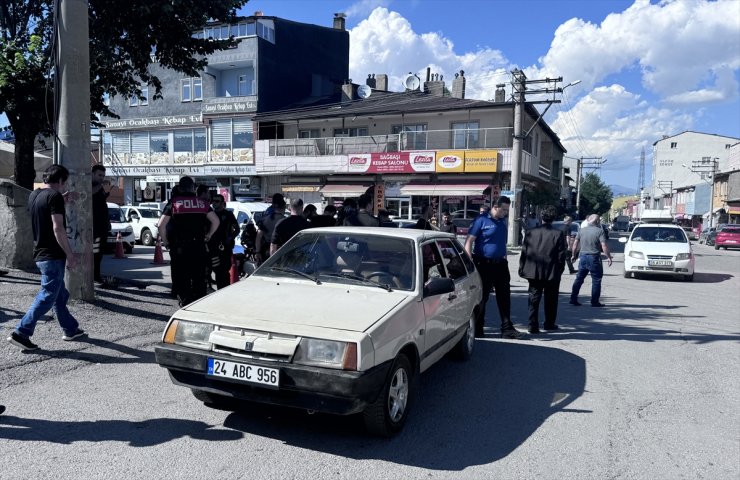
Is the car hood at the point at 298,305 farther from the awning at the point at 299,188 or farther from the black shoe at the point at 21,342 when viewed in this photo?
the awning at the point at 299,188

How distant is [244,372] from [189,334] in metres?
0.57

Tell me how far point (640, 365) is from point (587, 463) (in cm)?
308

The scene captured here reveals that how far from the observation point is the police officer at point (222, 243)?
8.26 metres

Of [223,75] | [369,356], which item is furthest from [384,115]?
[369,356]

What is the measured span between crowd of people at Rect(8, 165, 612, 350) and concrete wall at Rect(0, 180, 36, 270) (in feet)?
5.11

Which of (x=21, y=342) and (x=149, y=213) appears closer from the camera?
(x=21, y=342)

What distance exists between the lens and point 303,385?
3561mm

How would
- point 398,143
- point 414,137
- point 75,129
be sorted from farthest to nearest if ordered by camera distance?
point 414,137 → point 398,143 → point 75,129

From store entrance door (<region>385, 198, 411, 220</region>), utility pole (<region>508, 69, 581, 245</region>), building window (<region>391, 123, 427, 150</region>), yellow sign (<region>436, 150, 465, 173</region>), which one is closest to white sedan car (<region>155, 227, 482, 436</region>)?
utility pole (<region>508, 69, 581, 245</region>)

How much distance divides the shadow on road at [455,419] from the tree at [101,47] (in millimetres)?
6884

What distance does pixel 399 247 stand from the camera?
4.95 metres

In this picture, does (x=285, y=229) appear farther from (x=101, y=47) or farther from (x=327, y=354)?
(x=101, y=47)

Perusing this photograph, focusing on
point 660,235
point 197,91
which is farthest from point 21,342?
point 197,91

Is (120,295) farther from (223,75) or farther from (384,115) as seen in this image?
(223,75)
